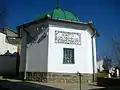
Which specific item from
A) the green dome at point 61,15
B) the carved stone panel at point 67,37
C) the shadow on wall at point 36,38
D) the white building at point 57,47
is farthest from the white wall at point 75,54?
the green dome at point 61,15

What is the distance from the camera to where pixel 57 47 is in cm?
1539

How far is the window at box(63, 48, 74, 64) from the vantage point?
51.0 feet

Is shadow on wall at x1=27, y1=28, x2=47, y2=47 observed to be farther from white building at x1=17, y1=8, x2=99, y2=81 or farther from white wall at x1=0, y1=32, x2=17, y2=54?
white wall at x1=0, y1=32, x2=17, y2=54

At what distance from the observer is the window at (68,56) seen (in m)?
15.6

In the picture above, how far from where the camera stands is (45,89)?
10922 mm

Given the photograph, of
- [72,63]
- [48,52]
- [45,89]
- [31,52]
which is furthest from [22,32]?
[45,89]

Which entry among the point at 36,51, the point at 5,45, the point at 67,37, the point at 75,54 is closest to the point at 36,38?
the point at 36,51

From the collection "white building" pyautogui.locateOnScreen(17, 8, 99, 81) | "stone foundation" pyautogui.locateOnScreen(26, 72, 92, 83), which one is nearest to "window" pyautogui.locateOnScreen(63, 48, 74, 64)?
"white building" pyautogui.locateOnScreen(17, 8, 99, 81)

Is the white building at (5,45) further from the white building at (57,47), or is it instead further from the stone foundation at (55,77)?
the stone foundation at (55,77)

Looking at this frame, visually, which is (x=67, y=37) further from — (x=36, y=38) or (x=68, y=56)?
(x=36, y=38)

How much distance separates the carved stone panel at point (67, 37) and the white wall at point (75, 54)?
272mm

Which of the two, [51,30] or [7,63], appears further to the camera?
[7,63]

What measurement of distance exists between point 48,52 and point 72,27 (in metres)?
3.29

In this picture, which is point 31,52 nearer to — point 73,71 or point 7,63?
point 73,71
